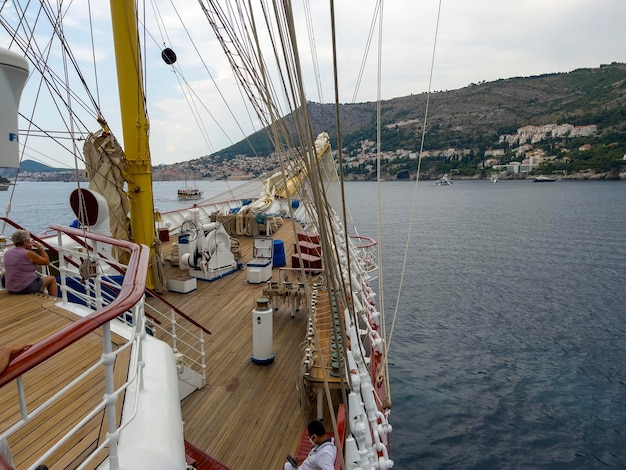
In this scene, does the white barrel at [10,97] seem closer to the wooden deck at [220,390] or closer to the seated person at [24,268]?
the wooden deck at [220,390]

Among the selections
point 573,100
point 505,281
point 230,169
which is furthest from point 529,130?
point 505,281

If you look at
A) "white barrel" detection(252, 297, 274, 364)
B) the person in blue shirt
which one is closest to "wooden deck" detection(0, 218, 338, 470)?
"white barrel" detection(252, 297, 274, 364)

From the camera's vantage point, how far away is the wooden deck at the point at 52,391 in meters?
2.30

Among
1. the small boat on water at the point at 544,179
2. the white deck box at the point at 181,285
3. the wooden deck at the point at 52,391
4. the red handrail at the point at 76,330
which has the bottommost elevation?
the small boat on water at the point at 544,179

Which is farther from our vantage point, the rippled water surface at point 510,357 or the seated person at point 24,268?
the rippled water surface at point 510,357

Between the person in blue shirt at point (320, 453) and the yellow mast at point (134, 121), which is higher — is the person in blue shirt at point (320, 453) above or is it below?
below

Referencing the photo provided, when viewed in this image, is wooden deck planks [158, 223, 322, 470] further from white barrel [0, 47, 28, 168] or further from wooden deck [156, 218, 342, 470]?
white barrel [0, 47, 28, 168]

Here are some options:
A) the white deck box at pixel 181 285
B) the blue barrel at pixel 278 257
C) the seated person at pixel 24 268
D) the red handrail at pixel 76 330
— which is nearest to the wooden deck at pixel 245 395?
the white deck box at pixel 181 285

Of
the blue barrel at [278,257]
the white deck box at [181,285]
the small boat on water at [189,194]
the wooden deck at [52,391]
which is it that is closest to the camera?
the wooden deck at [52,391]

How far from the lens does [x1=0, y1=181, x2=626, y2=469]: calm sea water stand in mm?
8102

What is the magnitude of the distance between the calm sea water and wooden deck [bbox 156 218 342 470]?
332 cm

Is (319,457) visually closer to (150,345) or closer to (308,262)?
(150,345)

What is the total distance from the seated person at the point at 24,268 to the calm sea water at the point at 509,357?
20.9 ft

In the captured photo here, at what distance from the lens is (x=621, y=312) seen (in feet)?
48.3
